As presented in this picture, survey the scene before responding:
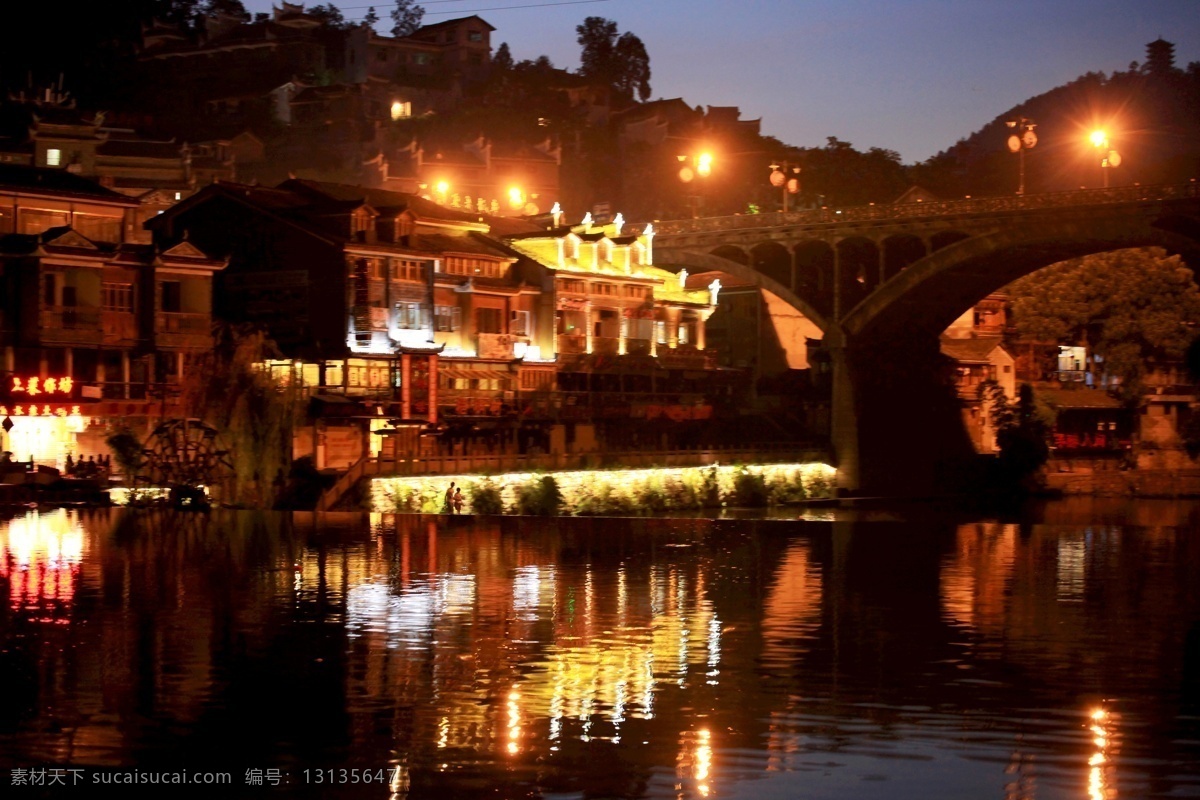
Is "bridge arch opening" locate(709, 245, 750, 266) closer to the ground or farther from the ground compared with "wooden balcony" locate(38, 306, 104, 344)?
farther from the ground

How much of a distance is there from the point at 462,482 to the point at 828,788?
43904mm

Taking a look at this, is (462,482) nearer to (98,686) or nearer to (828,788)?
(98,686)

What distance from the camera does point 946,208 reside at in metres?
76.8

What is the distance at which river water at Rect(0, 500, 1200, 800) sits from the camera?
16.1 metres

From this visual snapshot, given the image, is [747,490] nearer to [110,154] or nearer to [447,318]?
[447,318]

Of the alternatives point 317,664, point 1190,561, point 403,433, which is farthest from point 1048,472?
point 317,664

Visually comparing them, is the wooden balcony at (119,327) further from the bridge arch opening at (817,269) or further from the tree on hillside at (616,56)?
the tree on hillside at (616,56)

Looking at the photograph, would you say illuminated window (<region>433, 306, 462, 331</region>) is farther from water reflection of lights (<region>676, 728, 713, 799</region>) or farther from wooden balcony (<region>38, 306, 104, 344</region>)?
water reflection of lights (<region>676, 728, 713, 799</region>)

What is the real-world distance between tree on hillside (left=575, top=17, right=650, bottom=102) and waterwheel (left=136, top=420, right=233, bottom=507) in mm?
102314

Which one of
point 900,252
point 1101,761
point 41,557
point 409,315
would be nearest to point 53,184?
point 409,315

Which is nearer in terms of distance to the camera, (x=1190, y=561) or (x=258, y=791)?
(x=258, y=791)

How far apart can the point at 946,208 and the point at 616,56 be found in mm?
78687

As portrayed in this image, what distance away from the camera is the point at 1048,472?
287 ft

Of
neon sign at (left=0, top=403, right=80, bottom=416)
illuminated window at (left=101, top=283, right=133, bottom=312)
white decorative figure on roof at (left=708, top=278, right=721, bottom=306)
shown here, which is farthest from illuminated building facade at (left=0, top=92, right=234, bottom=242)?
white decorative figure on roof at (left=708, top=278, right=721, bottom=306)
